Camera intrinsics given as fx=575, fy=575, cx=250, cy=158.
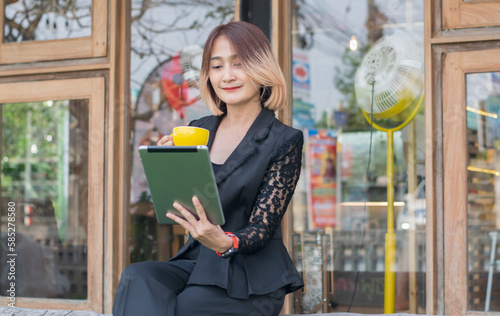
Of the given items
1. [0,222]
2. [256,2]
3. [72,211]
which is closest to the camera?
[256,2]

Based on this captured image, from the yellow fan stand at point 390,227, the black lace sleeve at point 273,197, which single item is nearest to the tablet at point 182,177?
the black lace sleeve at point 273,197

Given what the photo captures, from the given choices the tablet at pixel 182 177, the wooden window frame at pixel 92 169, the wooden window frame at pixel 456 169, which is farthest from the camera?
the wooden window frame at pixel 92 169

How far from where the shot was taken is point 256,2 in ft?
10.0

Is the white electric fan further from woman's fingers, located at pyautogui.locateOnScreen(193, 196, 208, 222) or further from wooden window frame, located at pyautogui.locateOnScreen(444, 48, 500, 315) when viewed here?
woman's fingers, located at pyautogui.locateOnScreen(193, 196, 208, 222)

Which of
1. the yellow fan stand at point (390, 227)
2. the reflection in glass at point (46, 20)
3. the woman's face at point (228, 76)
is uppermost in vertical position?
the reflection in glass at point (46, 20)

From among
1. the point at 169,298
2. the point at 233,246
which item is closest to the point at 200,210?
the point at 233,246

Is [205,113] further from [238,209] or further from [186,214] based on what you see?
[186,214]

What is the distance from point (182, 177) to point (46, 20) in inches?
104

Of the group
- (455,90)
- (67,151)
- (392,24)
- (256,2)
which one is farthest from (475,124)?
(67,151)

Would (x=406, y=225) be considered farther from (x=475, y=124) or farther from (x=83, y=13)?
(x=83, y=13)

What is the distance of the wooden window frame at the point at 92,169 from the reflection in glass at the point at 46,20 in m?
0.31

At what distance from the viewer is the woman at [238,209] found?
1.52 meters

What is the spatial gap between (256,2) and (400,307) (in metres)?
2.66

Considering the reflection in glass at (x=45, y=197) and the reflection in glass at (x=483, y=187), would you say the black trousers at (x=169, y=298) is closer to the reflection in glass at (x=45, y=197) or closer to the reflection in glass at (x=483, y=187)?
the reflection in glass at (x=483, y=187)
